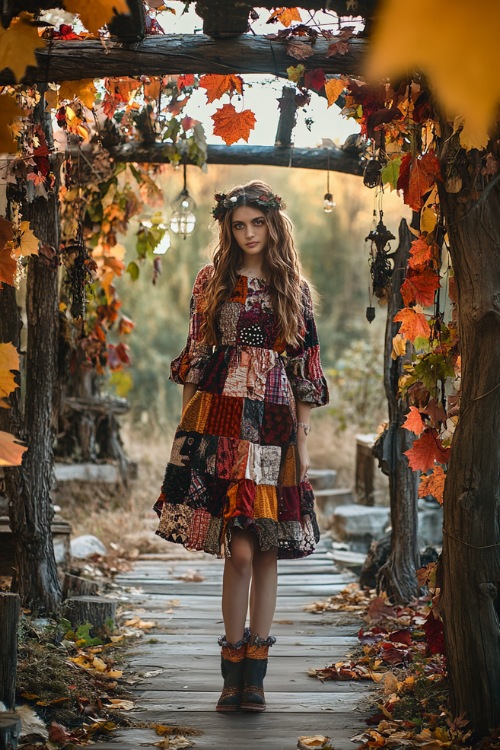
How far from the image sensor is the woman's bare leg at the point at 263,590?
3.31 metres

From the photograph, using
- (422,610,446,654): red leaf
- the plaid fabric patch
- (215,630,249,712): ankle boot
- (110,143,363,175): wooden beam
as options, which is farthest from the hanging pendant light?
(422,610,446,654): red leaf

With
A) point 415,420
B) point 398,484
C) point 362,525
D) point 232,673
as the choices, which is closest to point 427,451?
point 415,420

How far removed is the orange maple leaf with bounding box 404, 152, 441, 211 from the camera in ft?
9.38

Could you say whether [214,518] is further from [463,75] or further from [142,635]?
[463,75]

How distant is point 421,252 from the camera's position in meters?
3.19

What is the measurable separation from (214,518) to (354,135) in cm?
272

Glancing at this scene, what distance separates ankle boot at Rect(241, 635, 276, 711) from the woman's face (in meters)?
1.44

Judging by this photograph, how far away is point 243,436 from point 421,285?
2.76ft

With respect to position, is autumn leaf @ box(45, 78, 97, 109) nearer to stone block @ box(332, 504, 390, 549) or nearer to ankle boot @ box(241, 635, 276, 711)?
ankle boot @ box(241, 635, 276, 711)

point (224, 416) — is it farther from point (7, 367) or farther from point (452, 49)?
point (452, 49)

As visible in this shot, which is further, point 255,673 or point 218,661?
point 218,661

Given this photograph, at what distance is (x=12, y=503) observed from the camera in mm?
4207

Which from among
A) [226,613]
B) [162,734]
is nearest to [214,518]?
[226,613]

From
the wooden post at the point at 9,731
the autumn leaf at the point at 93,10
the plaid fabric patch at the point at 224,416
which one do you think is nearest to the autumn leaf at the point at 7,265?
the plaid fabric patch at the point at 224,416
